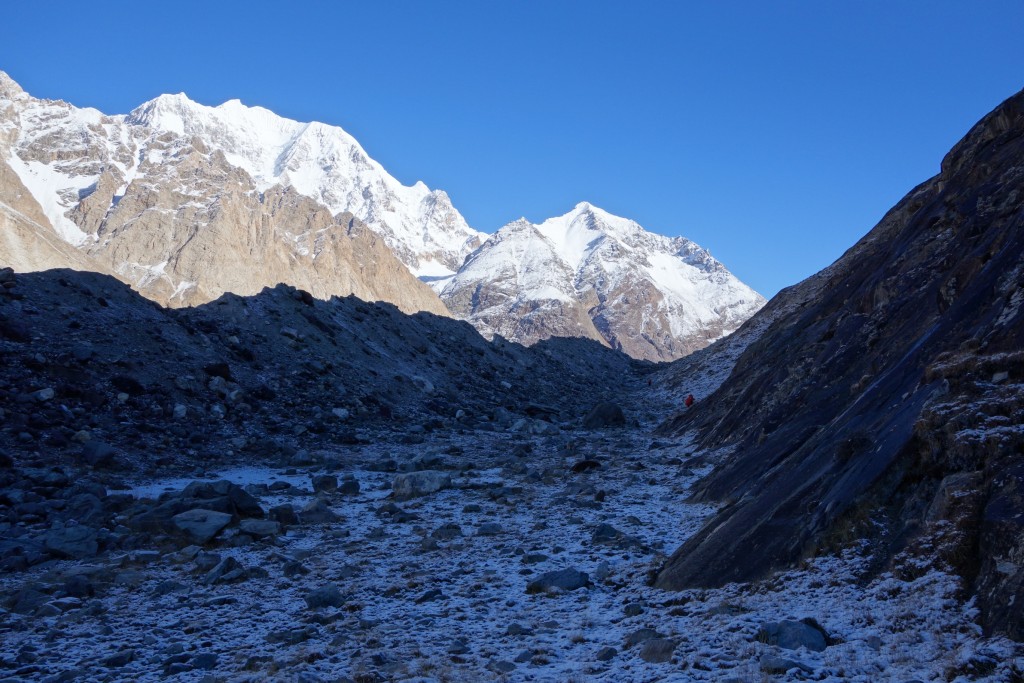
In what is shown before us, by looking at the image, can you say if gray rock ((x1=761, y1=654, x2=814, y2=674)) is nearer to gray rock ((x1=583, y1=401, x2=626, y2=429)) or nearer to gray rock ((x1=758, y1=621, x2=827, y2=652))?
gray rock ((x1=758, y1=621, x2=827, y2=652))

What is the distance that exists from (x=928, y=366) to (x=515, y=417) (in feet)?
93.8

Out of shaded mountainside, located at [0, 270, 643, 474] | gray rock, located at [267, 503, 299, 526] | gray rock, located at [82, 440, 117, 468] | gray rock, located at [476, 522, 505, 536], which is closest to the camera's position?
gray rock, located at [476, 522, 505, 536]

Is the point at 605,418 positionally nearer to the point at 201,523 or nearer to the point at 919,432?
the point at 201,523

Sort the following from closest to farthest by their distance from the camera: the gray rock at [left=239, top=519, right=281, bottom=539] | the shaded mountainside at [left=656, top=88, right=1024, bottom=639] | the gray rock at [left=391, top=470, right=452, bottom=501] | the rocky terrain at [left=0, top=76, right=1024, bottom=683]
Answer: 1. the shaded mountainside at [left=656, top=88, right=1024, bottom=639]
2. the rocky terrain at [left=0, top=76, right=1024, bottom=683]
3. the gray rock at [left=239, top=519, right=281, bottom=539]
4. the gray rock at [left=391, top=470, right=452, bottom=501]

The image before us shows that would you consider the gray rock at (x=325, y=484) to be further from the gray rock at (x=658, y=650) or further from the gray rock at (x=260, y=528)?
the gray rock at (x=658, y=650)

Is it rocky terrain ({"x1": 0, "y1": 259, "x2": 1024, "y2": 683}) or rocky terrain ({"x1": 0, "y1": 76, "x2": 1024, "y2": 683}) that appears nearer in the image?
rocky terrain ({"x1": 0, "y1": 76, "x2": 1024, "y2": 683})

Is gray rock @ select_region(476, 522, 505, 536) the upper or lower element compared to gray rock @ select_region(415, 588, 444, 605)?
upper

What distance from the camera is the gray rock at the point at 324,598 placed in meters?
11.0

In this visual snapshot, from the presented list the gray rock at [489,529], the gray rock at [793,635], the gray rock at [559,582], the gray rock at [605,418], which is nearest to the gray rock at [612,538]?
the gray rock at [559,582]

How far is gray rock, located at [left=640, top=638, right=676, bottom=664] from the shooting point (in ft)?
27.3

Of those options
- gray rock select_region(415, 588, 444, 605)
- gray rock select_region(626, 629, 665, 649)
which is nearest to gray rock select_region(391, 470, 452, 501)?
gray rock select_region(415, 588, 444, 605)

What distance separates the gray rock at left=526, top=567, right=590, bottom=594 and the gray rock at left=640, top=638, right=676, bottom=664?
9.97 feet

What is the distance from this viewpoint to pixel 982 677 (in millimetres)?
6242

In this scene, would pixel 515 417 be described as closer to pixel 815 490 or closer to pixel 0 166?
pixel 815 490
